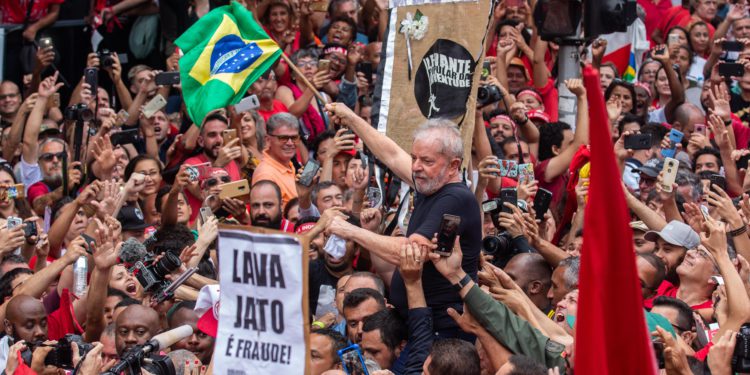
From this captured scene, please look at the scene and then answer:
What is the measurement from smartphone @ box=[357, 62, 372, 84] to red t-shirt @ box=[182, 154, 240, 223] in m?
2.14

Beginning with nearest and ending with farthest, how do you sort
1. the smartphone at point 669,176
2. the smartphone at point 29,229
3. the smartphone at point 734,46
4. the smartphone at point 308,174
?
1. the smartphone at point 669,176
2. the smartphone at point 29,229
3. the smartphone at point 308,174
4. the smartphone at point 734,46

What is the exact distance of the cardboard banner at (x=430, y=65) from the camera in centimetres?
823

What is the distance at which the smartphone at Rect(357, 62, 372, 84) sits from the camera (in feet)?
42.4

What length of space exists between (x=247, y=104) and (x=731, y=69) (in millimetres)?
4544

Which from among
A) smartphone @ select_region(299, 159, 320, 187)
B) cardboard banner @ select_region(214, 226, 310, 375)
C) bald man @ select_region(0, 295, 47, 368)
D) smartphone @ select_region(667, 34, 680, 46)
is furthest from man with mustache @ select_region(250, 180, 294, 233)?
smartphone @ select_region(667, 34, 680, 46)

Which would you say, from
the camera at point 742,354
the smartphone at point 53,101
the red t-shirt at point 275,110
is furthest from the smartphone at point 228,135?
the camera at point 742,354

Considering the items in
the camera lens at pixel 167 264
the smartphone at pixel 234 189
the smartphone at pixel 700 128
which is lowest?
the camera lens at pixel 167 264

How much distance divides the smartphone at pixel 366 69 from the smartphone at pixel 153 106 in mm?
2054

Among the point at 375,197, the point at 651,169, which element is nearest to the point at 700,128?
the point at 651,169

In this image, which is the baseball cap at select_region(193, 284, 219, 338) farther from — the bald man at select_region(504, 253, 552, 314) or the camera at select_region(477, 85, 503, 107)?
the camera at select_region(477, 85, 503, 107)

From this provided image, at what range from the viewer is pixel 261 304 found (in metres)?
5.28

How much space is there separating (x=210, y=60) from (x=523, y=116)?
9.62ft

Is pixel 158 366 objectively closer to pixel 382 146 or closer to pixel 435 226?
pixel 435 226

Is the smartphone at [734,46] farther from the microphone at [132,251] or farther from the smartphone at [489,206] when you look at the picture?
the microphone at [132,251]
